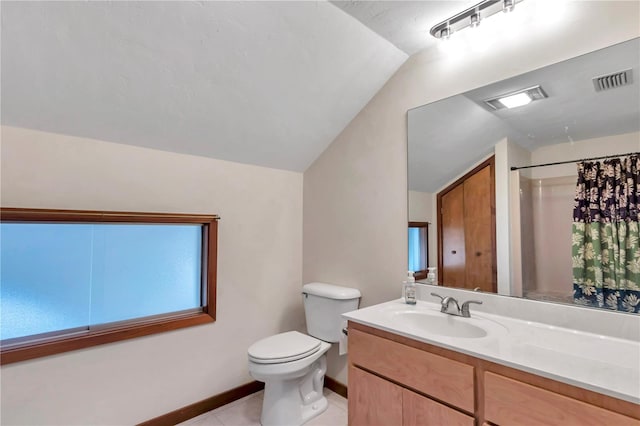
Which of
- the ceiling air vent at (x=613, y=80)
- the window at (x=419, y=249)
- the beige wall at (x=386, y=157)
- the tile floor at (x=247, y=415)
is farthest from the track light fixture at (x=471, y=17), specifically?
the tile floor at (x=247, y=415)

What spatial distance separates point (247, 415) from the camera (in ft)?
6.65

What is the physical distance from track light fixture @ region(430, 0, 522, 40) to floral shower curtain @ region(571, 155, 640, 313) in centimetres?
83

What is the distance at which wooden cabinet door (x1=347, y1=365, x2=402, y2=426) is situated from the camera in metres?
1.31

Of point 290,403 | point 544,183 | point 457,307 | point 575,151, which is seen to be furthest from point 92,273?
point 575,151

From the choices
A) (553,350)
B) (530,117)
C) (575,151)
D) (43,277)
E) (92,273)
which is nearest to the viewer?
(553,350)

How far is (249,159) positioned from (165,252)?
2.86 ft

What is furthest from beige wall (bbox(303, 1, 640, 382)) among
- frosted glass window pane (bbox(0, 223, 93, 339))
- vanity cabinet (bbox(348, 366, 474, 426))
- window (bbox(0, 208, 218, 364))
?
frosted glass window pane (bbox(0, 223, 93, 339))

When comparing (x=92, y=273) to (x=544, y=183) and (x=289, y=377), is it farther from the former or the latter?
(x=544, y=183)

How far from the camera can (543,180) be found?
4.73ft

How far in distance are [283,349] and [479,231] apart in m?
1.35

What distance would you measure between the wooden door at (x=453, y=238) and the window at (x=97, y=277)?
4.94ft

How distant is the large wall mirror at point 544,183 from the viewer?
1.26m

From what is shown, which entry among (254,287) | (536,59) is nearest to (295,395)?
(254,287)

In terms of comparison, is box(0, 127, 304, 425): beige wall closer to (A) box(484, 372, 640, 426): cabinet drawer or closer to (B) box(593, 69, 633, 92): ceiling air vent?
(A) box(484, 372, 640, 426): cabinet drawer
